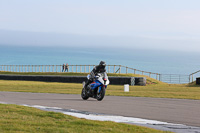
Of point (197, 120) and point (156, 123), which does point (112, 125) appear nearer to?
point (156, 123)

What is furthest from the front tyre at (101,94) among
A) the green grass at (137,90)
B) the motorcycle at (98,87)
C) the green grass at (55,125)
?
the green grass at (55,125)

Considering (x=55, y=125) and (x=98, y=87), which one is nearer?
(x=55, y=125)

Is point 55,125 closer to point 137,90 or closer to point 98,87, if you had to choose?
point 98,87

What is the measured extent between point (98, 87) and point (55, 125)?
7600 millimetres

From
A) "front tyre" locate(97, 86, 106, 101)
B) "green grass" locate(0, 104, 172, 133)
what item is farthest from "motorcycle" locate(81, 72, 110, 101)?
"green grass" locate(0, 104, 172, 133)

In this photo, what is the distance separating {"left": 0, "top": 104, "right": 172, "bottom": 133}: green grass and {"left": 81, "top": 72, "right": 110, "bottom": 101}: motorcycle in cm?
529

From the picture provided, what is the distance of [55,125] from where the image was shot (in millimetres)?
9656

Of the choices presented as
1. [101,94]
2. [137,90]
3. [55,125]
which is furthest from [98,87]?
[137,90]

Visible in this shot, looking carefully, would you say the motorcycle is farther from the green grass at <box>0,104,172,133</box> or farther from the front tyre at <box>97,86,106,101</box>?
the green grass at <box>0,104,172,133</box>

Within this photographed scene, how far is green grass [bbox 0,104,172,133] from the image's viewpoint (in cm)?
902

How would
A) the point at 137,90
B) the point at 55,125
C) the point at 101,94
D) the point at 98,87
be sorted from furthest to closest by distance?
the point at 137,90 → the point at 101,94 → the point at 98,87 → the point at 55,125

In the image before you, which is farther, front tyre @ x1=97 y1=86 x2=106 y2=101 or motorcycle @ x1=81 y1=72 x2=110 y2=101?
front tyre @ x1=97 y1=86 x2=106 y2=101

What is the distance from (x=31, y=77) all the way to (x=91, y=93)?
3303 centimetres

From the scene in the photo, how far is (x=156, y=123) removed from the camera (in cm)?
1047
